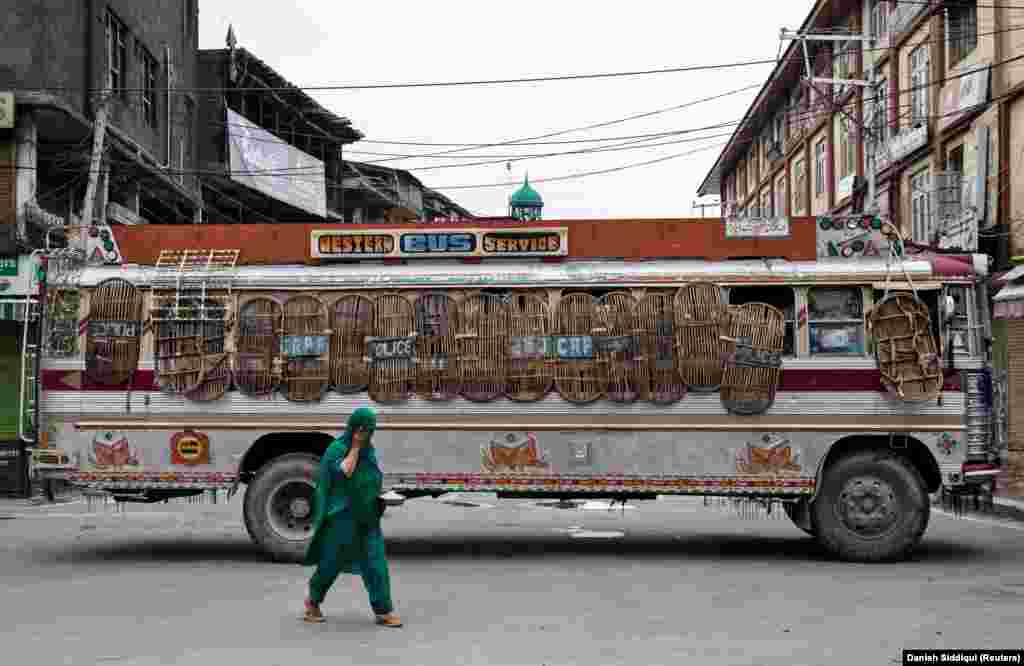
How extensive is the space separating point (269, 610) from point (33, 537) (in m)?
6.95

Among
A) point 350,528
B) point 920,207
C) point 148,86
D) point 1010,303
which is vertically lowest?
point 350,528

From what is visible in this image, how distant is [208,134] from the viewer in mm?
36719

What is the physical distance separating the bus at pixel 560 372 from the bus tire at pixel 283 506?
0.07 ft

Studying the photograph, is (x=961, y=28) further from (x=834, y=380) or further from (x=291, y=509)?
(x=291, y=509)

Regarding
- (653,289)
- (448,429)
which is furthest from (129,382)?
(653,289)

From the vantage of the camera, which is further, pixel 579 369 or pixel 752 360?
pixel 579 369

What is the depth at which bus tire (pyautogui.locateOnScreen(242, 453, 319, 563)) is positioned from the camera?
39.3ft

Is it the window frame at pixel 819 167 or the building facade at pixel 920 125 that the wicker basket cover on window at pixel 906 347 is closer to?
the building facade at pixel 920 125

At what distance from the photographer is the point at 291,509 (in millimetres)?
12125

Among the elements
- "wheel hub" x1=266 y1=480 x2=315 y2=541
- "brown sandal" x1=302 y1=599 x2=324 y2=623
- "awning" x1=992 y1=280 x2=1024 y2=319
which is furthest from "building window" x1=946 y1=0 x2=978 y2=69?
"brown sandal" x1=302 y1=599 x2=324 y2=623

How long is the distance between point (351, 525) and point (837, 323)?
575 cm

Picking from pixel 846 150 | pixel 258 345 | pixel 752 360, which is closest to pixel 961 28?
pixel 846 150

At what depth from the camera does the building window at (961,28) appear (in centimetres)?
2584

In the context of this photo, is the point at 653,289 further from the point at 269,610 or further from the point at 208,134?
the point at 208,134
